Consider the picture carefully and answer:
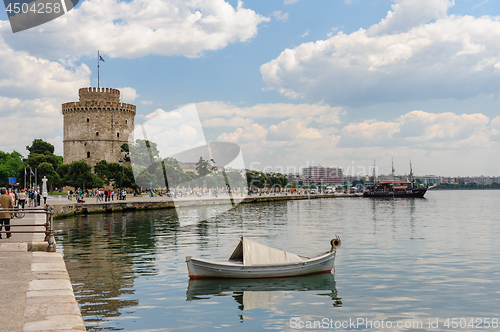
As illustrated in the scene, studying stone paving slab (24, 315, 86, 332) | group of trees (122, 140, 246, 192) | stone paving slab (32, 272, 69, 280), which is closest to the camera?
stone paving slab (24, 315, 86, 332)

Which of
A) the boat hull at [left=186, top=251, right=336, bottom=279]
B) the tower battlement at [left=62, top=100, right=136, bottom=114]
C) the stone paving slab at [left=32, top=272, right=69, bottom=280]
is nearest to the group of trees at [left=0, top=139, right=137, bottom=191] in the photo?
the tower battlement at [left=62, top=100, right=136, bottom=114]

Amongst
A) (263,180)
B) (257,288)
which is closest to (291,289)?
(257,288)

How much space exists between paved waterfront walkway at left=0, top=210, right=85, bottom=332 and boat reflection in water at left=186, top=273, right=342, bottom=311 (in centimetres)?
485

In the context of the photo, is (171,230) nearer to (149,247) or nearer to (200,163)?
(149,247)

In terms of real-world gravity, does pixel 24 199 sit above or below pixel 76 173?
below

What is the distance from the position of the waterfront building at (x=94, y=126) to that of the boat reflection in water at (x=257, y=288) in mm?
77858

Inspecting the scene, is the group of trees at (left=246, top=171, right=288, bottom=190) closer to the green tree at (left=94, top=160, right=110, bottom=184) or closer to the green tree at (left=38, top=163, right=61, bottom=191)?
the green tree at (left=94, top=160, right=110, bottom=184)

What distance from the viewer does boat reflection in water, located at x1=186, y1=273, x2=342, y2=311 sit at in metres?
14.6

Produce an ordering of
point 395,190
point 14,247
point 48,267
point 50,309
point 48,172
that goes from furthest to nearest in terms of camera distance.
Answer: point 395,190 → point 48,172 → point 14,247 → point 48,267 → point 50,309

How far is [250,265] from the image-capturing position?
1648cm

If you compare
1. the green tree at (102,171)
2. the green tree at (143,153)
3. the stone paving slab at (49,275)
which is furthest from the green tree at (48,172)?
the stone paving slab at (49,275)

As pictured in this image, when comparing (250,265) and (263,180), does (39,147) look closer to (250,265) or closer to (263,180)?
(263,180)

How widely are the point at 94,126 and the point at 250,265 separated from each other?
80703 millimetres

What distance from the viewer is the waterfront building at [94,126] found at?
293 feet
